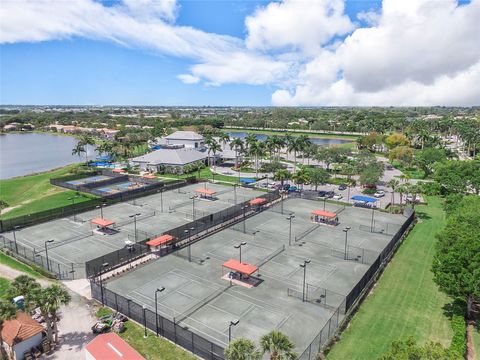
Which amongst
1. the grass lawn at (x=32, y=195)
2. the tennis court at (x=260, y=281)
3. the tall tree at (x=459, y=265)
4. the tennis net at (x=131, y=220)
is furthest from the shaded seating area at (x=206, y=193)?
the tall tree at (x=459, y=265)

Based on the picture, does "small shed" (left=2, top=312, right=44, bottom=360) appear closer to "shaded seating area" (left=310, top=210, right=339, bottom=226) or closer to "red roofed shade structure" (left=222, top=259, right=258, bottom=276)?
"red roofed shade structure" (left=222, top=259, right=258, bottom=276)

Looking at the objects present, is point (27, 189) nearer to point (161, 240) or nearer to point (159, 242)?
point (161, 240)

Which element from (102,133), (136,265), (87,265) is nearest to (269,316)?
(136,265)

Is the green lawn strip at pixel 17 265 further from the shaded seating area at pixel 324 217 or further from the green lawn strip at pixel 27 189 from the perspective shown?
the shaded seating area at pixel 324 217

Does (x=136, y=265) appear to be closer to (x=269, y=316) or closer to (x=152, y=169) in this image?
(x=269, y=316)

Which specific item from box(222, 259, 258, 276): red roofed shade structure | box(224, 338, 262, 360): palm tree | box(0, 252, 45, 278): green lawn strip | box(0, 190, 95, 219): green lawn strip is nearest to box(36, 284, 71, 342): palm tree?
box(224, 338, 262, 360): palm tree

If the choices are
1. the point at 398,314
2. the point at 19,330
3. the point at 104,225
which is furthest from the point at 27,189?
the point at 398,314

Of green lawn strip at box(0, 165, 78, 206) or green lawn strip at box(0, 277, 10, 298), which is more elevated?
green lawn strip at box(0, 165, 78, 206)

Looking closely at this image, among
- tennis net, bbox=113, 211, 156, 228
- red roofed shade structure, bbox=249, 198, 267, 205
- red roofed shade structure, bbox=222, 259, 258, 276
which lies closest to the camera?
red roofed shade structure, bbox=222, 259, 258, 276
